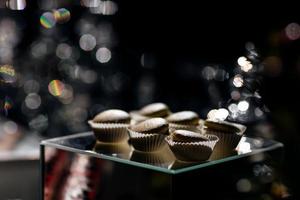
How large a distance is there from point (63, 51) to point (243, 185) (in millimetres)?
1828

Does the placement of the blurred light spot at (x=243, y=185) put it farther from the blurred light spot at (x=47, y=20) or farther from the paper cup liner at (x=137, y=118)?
the blurred light spot at (x=47, y=20)

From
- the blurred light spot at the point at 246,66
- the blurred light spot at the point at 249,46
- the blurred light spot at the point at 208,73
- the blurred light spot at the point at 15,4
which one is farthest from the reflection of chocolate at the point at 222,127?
the blurred light spot at the point at 15,4

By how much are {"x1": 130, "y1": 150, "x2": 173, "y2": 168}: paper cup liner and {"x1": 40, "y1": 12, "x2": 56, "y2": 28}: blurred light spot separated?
1.74 meters

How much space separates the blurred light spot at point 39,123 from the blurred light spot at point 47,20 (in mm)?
609

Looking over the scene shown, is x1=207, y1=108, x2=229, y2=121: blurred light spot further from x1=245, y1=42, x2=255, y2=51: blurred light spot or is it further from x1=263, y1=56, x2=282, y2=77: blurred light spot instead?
x1=245, y1=42, x2=255, y2=51: blurred light spot

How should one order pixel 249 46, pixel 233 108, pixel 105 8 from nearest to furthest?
1. pixel 233 108
2. pixel 249 46
3. pixel 105 8

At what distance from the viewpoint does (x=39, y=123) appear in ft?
9.41

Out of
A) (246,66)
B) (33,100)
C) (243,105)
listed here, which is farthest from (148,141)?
(33,100)

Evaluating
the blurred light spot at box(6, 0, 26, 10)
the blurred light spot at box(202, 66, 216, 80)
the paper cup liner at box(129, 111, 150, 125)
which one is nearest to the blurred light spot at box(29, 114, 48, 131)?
the blurred light spot at box(6, 0, 26, 10)

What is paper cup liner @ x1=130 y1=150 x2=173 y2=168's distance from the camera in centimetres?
93

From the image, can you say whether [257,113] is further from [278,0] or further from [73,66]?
[73,66]

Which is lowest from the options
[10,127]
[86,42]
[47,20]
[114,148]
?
[10,127]

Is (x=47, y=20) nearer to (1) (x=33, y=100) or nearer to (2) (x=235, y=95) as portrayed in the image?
(1) (x=33, y=100)

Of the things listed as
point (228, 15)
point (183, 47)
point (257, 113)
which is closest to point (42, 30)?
point (183, 47)
